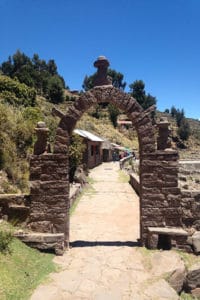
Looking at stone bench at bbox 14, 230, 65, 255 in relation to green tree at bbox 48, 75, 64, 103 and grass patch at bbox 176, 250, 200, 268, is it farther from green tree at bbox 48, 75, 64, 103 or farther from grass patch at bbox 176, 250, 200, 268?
green tree at bbox 48, 75, 64, 103

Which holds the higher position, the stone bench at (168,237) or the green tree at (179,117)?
the green tree at (179,117)

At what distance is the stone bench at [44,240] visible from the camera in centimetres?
607

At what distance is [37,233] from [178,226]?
352cm

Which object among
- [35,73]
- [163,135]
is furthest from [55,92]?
[163,135]

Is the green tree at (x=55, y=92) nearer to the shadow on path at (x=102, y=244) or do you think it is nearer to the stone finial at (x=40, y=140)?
the stone finial at (x=40, y=140)

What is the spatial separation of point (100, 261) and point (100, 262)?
5 cm

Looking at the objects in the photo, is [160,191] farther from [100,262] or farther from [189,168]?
[189,168]

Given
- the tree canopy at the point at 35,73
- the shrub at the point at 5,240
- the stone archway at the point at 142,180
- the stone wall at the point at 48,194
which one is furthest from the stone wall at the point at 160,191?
the tree canopy at the point at 35,73

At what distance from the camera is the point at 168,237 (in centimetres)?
623

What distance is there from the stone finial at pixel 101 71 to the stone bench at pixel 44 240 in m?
3.99

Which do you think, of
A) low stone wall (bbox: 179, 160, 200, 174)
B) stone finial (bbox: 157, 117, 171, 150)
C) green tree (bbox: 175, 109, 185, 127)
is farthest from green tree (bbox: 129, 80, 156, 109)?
stone finial (bbox: 157, 117, 171, 150)

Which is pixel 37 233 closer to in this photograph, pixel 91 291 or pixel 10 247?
pixel 10 247

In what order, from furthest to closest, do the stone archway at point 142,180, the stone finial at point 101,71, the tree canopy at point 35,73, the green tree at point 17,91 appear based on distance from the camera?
the tree canopy at point 35,73, the green tree at point 17,91, the stone finial at point 101,71, the stone archway at point 142,180

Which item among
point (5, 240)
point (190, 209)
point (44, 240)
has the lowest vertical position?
point (44, 240)
